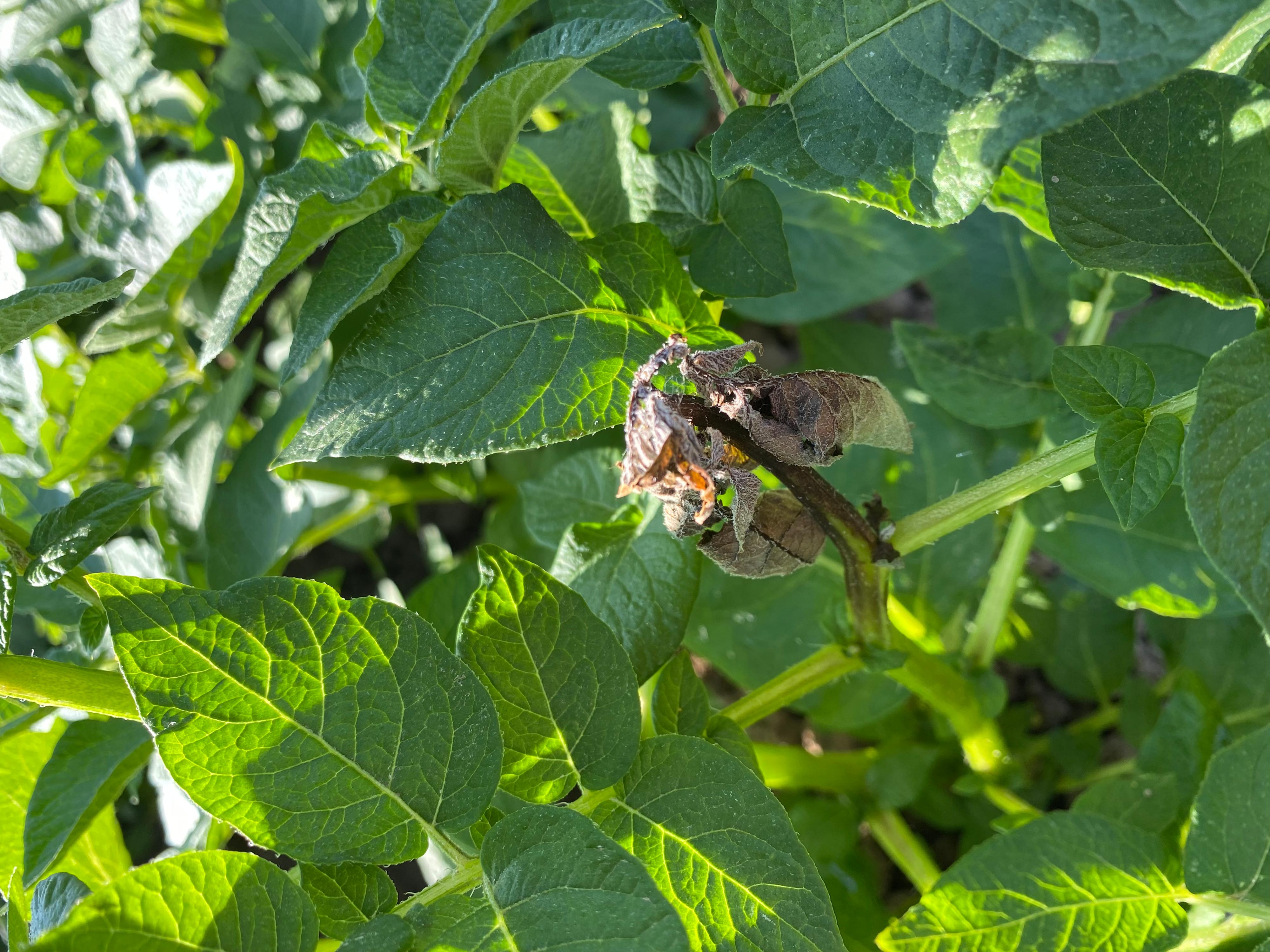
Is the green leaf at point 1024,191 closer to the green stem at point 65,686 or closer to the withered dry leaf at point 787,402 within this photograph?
the withered dry leaf at point 787,402

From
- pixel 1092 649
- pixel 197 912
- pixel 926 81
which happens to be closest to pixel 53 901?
pixel 197 912

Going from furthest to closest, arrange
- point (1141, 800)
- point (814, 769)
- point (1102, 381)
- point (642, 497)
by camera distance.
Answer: point (814, 769)
point (1141, 800)
point (642, 497)
point (1102, 381)

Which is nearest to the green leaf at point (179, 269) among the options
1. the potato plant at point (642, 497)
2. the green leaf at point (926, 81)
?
the potato plant at point (642, 497)

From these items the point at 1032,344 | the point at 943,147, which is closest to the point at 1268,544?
the point at 943,147

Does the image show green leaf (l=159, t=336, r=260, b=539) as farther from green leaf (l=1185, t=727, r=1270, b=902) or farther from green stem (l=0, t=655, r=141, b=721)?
green leaf (l=1185, t=727, r=1270, b=902)

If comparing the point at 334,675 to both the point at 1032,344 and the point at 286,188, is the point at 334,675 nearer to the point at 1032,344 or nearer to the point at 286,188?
the point at 286,188

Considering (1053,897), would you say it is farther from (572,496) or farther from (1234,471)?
(572,496)
